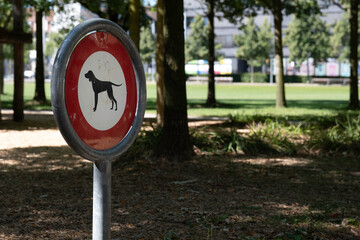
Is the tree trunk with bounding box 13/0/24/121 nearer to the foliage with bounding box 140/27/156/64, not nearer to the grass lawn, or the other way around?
the grass lawn

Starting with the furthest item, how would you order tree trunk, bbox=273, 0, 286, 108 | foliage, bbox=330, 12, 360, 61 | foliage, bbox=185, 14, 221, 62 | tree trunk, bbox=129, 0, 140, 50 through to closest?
foliage, bbox=185, 14, 221, 62 → foliage, bbox=330, 12, 360, 61 → tree trunk, bbox=273, 0, 286, 108 → tree trunk, bbox=129, 0, 140, 50

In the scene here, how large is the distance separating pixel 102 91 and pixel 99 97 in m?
0.03

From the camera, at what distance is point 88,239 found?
425 cm

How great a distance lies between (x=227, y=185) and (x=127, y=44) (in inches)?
168

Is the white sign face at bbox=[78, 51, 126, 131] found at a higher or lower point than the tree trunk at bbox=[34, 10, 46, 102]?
lower

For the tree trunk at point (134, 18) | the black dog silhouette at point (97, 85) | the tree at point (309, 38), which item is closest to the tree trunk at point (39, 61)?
the tree trunk at point (134, 18)

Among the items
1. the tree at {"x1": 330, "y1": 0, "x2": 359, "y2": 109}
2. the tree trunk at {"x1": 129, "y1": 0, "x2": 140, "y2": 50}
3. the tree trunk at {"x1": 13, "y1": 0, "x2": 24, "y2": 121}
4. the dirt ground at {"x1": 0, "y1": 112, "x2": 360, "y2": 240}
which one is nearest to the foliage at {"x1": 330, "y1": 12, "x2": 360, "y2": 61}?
the tree at {"x1": 330, "y1": 0, "x2": 359, "y2": 109}

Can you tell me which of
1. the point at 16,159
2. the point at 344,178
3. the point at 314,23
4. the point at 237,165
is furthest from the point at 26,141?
the point at 314,23

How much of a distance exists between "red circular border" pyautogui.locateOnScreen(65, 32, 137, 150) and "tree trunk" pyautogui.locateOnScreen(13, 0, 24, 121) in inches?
461

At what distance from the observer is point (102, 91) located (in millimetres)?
2523

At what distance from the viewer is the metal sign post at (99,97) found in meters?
2.34

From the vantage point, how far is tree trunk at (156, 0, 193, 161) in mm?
8266

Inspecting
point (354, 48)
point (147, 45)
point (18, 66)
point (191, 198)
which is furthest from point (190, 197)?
point (147, 45)

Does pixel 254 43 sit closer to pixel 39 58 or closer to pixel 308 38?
pixel 308 38
